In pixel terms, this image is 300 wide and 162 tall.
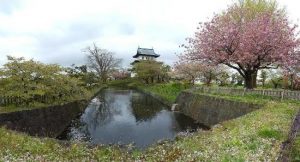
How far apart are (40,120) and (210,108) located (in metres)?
15.2

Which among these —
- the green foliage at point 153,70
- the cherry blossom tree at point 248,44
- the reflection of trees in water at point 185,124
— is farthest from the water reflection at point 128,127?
the green foliage at point 153,70

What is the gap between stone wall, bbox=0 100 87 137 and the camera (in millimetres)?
17578

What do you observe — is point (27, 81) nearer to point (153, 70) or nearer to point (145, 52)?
point (153, 70)

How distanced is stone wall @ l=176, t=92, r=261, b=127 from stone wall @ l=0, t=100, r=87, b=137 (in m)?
12.9

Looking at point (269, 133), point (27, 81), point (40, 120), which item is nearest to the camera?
point (269, 133)

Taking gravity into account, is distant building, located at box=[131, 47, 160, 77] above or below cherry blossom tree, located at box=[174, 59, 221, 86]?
above

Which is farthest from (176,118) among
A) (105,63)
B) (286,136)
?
(105,63)

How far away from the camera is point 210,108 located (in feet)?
90.1

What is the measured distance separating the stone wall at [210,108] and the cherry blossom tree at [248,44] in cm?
469

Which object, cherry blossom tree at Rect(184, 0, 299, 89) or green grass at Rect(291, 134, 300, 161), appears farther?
cherry blossom tree at Rect(184, 0, 299, 89)

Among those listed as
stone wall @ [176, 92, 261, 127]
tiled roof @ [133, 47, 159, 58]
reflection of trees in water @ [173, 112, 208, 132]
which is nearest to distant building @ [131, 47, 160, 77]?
tiled roof @ [133, 47, 159, 58]

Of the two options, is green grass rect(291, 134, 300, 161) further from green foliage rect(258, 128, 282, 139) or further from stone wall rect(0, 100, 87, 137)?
stone wall rect(0, 100, 87, 137)

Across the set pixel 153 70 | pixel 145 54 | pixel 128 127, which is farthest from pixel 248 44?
pixel 145 54

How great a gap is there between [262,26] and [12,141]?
24565 millimetres
